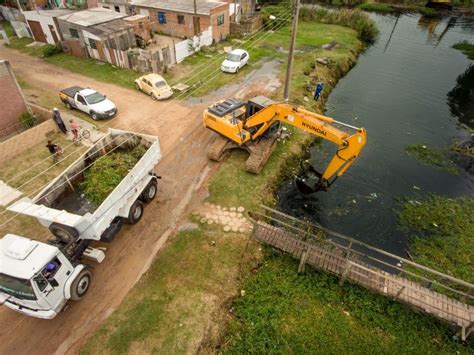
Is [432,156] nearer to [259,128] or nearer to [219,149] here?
[259,128]

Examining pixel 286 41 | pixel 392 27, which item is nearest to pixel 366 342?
pixel 286 41

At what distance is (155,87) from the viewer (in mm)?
20734

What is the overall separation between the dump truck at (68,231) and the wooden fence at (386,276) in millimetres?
5301

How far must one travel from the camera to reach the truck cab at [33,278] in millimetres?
7984

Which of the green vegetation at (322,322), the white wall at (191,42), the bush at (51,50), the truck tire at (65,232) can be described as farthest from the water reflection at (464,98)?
the bush at (51,50)

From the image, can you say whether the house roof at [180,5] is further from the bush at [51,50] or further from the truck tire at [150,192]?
the truck tire at [150,192]

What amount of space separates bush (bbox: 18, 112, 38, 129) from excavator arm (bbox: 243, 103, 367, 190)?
13.9 metres

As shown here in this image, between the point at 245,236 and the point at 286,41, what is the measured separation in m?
27.6

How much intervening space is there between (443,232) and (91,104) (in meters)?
21.1

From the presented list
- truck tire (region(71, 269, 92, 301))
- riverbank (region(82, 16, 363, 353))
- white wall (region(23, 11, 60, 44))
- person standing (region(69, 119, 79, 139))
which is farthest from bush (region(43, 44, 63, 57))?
truck tire (region(71, 269, 92, 301))

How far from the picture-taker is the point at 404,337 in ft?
29.9

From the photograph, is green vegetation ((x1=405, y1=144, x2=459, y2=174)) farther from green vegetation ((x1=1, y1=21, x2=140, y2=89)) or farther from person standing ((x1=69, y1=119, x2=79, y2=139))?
green vegetation ((x1=1, y1=21, x2=140, y2=89))

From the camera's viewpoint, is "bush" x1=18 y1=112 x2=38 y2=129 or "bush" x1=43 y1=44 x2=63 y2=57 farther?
"bush" x1=43 y1=44 x2=63 y2=57

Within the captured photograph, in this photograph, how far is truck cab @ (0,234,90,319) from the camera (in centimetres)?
798
